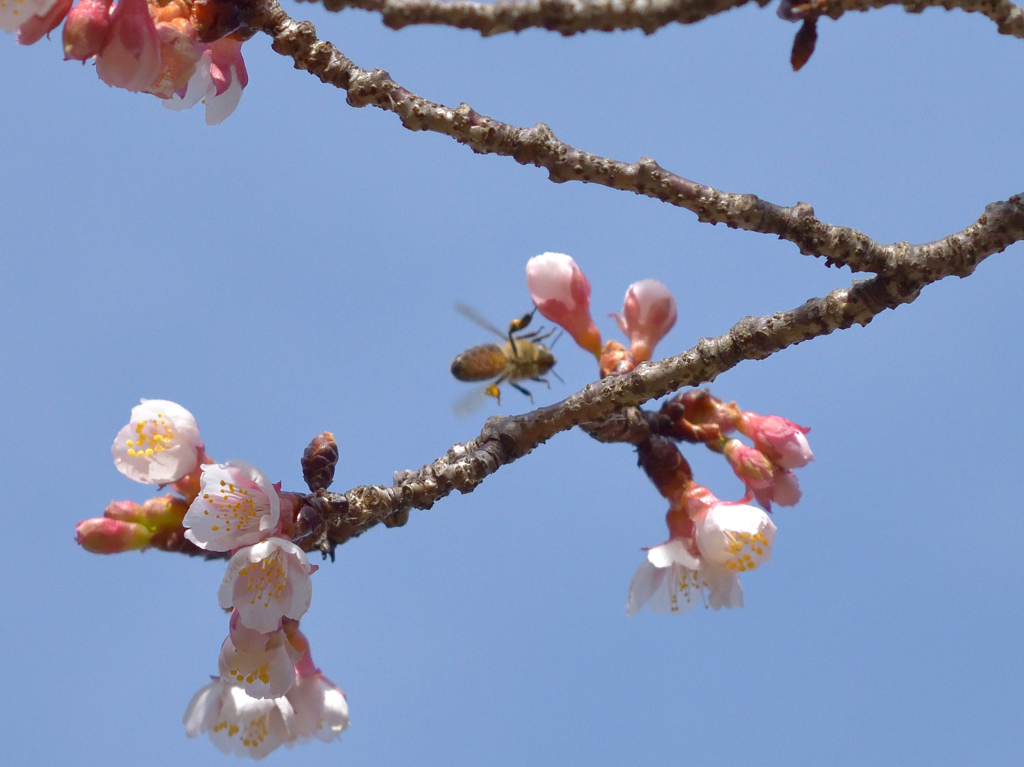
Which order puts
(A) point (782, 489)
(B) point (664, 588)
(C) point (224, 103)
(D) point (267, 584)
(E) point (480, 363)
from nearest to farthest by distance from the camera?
1. (D) point (267, 584)
2. (C) point (224, 103)
3. (A) point (782, 489)
4. (B) point (664, 588)
5. (E) point (480, 363)

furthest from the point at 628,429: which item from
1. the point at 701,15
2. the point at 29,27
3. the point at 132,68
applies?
the point at 29,27

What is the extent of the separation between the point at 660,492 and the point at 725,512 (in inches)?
11.3

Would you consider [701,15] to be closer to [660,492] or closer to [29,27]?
[29,27]

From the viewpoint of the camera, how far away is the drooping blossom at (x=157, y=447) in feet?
9.18

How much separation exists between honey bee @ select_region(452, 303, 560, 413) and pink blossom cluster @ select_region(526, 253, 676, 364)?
2.72ft

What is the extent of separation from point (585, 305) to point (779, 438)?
1050 millimetres

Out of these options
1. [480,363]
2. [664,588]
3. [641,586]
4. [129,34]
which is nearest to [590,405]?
[641,586]

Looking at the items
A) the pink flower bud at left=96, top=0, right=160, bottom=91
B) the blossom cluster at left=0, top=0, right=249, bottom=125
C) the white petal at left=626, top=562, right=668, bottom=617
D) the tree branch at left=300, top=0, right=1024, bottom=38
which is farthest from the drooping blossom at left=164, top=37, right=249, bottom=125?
the white petal at left=626, top=562, right=668, bottom=617

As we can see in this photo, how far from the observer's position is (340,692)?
10.0 feet

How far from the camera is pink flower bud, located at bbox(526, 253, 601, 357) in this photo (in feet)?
12.2

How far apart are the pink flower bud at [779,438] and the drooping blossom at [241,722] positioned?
1.97 m

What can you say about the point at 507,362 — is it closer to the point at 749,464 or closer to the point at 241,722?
the point at 749,464

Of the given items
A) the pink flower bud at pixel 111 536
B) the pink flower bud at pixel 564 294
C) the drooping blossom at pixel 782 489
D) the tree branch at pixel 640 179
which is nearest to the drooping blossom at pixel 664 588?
the drooping blossom at pixel 782 489

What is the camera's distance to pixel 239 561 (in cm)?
238
